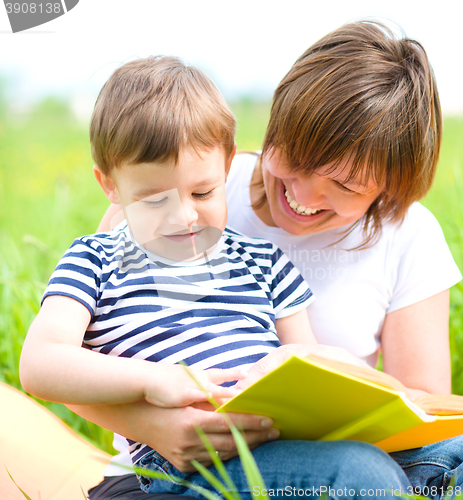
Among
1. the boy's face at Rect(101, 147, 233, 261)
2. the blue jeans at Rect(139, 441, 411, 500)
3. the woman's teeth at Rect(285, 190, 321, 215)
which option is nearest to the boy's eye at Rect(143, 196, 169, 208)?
the boy's face at Rect(101, 147, 233, 261)

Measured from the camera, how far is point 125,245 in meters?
1.31

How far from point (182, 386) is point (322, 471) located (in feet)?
0.96

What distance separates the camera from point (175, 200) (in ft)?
3.80

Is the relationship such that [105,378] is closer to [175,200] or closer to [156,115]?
[175,200]

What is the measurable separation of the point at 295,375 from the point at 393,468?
12.4 inches

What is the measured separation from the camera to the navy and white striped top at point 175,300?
3.77ft

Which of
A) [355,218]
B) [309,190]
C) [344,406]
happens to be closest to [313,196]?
[309,190]

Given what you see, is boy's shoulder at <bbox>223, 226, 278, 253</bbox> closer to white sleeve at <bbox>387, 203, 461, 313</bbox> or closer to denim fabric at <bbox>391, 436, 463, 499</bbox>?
white sleeve at <bbox>387, 203, 461, 313</bbox>

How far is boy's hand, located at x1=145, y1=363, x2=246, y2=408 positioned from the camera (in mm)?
941

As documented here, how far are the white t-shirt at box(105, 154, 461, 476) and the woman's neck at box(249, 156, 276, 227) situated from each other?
0.09 ft

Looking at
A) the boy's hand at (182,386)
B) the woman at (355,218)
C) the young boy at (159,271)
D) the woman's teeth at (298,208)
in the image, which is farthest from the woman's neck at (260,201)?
the boy's hand at (182,386)

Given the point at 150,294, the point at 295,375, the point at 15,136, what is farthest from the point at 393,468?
the point at 15,136

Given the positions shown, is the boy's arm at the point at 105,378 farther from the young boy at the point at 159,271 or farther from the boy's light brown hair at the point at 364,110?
the boy's light brown hair at the point at 364,110

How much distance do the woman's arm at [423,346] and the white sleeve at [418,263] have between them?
1.2 inches
